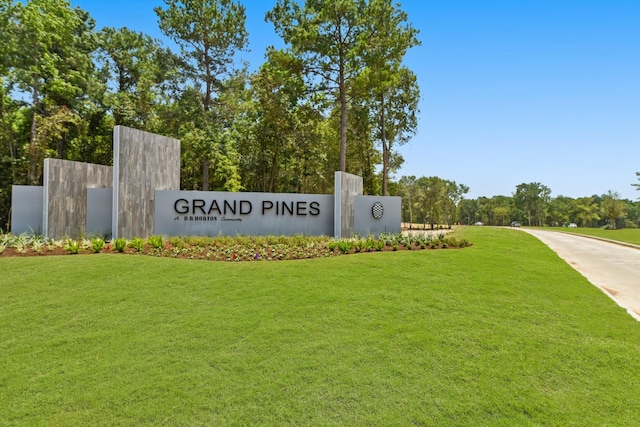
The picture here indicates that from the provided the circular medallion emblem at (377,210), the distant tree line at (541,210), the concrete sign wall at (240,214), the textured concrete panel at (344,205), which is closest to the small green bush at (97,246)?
the concrete sign wall at (240,214)

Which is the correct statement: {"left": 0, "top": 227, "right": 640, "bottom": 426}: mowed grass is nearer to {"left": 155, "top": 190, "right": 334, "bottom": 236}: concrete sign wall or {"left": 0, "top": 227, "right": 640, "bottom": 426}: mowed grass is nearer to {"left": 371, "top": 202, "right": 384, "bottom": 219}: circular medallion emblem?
{"left": 155, "top": 190, "right": 334, "bottom": 236}: concrete sign wall

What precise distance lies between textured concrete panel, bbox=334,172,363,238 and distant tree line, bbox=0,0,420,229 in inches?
176

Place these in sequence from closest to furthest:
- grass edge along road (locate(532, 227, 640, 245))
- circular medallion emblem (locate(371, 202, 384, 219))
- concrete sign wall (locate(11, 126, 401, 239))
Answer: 1. concrete sign wall (locate(11, 126, 401, 239))
2. circular medallion emblem (locate(371, 202, 384, 219))
3. grass edge along road (locate(532, 227, 640, 245))

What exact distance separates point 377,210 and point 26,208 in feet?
55.7

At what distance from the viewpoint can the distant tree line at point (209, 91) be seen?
21031 mm

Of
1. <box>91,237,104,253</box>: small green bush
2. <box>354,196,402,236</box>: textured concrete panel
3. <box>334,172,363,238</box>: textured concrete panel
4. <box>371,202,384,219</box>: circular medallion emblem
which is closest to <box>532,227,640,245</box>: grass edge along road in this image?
<box>354,196,402,236</box>: textured concrete panel

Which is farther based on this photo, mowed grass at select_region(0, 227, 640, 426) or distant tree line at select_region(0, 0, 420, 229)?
distant tree line at select_region(0, 0, 420, 229)

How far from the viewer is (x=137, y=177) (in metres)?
14.2

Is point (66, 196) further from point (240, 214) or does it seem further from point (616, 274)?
point (616, 274)

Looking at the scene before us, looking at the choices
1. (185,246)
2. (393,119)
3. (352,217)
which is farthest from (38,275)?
(393,119)

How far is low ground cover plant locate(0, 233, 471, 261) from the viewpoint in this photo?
1032 centimetres

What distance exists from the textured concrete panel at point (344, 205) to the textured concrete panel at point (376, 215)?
0.42 metres

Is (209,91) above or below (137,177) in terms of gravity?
above

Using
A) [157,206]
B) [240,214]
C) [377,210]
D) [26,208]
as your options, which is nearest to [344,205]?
[377,210]
